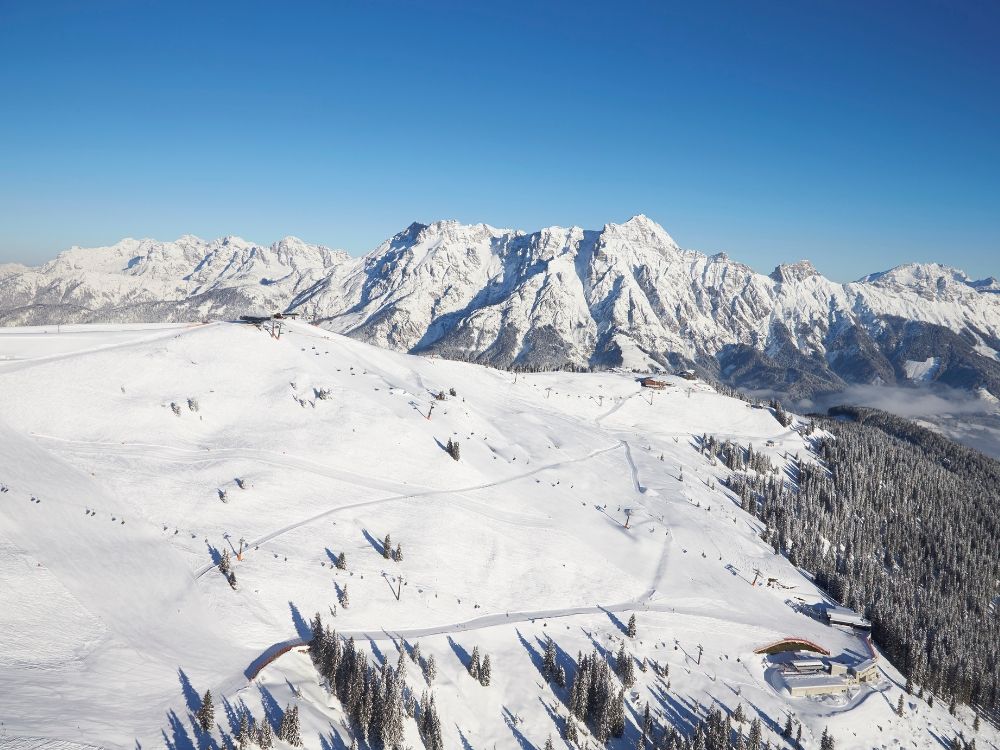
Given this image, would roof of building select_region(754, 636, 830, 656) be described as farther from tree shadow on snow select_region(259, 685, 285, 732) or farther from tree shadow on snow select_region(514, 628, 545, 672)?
tree shadow on snow select_region(259, 685, 285, 732)

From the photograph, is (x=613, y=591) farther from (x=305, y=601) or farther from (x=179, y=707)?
(x=179, y=707)

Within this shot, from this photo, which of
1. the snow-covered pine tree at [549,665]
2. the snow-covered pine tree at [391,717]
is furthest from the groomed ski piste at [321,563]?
the snow-covered pine tree at [391,717]

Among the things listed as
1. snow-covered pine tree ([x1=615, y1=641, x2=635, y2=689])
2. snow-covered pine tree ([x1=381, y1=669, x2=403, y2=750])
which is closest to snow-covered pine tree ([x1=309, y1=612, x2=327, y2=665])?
snow-covered pine tree ([x1=381, y1=669, x2=403, y2=750])

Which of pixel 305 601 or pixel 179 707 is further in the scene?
pixel 305 601

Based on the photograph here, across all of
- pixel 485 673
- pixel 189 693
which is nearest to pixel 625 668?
pixel 485 673

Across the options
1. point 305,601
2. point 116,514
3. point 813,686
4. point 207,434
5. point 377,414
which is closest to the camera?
point 305,601

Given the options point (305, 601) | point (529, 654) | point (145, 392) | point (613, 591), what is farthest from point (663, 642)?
point (145, 392)
